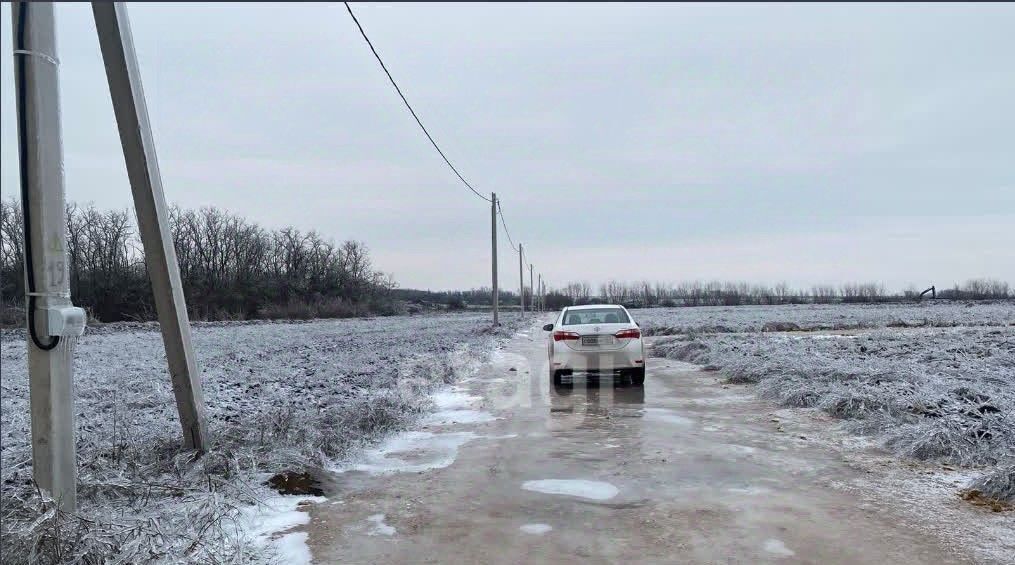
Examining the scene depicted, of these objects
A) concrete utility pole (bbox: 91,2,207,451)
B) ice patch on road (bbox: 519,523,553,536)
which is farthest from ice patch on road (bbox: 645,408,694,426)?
concrete utility pole (bbox: 91,2,207,451)

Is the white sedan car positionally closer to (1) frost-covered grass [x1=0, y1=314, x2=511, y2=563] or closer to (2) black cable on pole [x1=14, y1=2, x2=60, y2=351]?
(1) frost-covered grass [x1=0, y1=314, x2=511, y2=563]

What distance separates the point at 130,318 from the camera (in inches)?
456

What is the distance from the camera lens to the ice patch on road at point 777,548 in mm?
3902

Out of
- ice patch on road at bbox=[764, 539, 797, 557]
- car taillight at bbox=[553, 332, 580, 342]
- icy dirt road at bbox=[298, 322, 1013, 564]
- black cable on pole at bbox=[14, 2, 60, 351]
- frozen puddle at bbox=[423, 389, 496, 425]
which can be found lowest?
frozen puddle at bbox=[423, 389, 496, 425]

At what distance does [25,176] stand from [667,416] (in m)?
7.42

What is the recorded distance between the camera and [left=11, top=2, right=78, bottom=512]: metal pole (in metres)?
3.79

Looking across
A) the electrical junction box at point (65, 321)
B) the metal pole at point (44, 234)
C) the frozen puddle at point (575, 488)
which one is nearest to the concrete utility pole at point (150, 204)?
the metal pole at point (44, 234)

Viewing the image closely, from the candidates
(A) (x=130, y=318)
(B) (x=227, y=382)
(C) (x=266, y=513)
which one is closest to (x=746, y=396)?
(C) (x=266, y=513)

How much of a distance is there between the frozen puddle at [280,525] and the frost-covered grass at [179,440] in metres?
0.11

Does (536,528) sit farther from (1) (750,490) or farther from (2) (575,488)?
(1) (750,490)

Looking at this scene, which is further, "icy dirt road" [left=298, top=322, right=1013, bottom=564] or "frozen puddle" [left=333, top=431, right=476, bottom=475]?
"frozen puddle" [left=333, top=431, right=476, bottom=475]

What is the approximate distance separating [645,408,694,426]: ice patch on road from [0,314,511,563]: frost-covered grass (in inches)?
128

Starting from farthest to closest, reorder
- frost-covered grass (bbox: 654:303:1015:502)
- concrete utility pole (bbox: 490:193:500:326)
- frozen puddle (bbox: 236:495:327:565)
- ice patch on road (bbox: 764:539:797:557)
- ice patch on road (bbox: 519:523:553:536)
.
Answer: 1. concrete utility pole (bbox: 490:193:500:326)
2. frost-covered grass (bbox: 654:303:1015:502)
3. ice patch on road (bbox: 519:523:553:536)
4. frozen puddle (bbox: 236:495:327:565)
5. ice patch on road (bbox: 764:539:797:557)

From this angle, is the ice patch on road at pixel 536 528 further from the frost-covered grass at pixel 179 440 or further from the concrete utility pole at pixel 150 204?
the concrete utility pole at pixel 150 204
